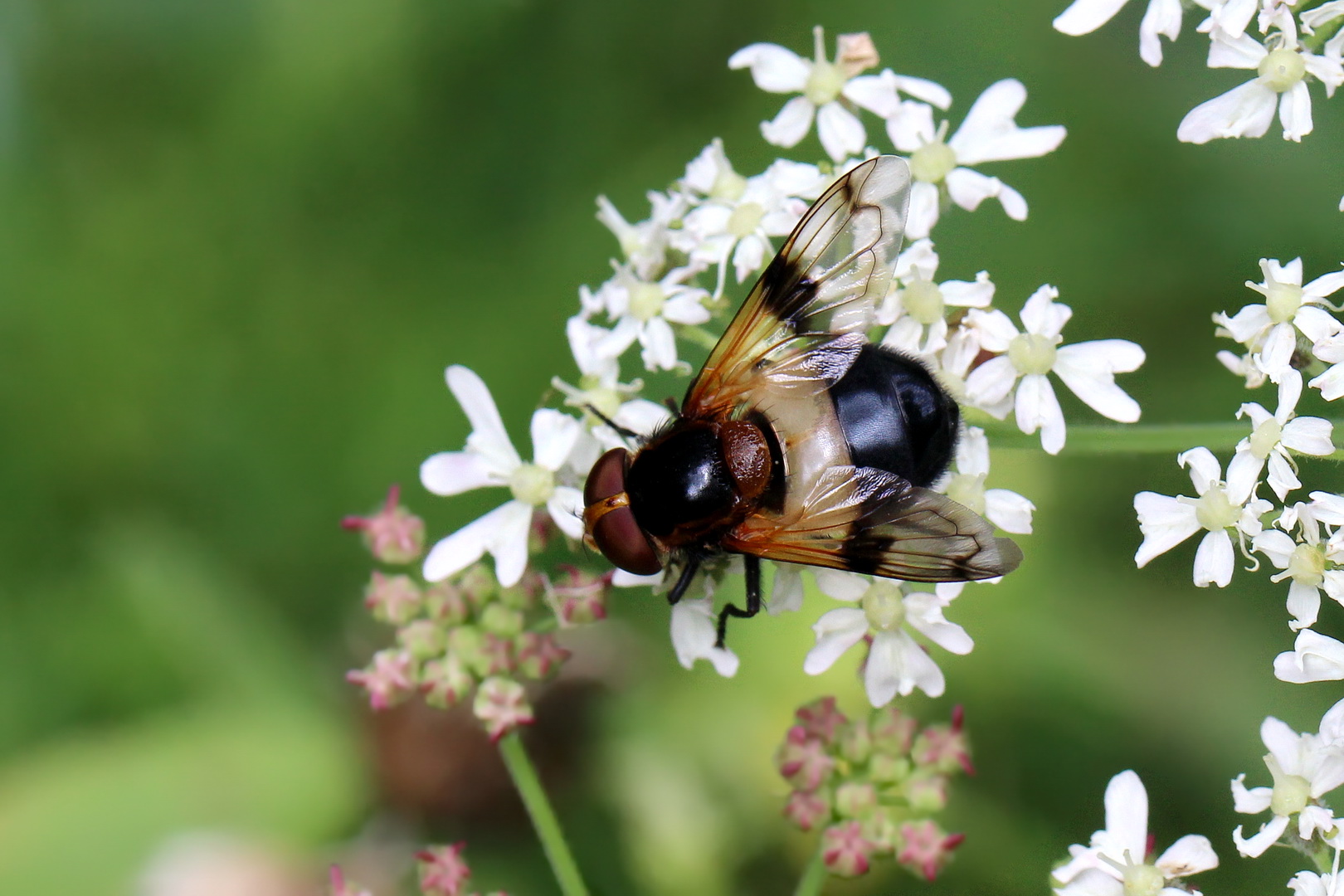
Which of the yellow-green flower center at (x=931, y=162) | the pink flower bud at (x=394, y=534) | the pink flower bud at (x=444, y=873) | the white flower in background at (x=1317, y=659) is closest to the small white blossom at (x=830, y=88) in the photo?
the yellow-green flower center at (x=931, y=162)

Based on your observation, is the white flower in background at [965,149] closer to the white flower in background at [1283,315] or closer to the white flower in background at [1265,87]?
the white flower in background at [1265,87]

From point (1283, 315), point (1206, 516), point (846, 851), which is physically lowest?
point (846, 851)

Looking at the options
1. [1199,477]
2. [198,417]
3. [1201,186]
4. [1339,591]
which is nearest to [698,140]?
[1201,186]

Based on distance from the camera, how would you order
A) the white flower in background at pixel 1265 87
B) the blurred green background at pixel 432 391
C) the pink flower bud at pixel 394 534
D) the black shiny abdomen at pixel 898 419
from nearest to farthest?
the black shiny abdomen at pixel 898 419, the white flower in background at pixel 1265 87, the pink flower bud at pixel 394 534, the blurred green background at pixel 432 391

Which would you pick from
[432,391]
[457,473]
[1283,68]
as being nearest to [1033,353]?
[1283,68]

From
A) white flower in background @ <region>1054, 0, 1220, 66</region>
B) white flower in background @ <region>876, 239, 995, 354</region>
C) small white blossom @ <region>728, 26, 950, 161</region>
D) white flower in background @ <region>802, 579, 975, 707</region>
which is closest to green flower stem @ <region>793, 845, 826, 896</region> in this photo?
white flower in background @ <region>802, 579, 975, 707</region>

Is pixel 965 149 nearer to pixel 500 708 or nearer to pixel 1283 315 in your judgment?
pixel 1283 315

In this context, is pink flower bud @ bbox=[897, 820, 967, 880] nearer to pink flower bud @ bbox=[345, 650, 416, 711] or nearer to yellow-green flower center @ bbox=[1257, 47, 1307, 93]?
pink flower bud @ bbox=[345, 650, 416, 711]
